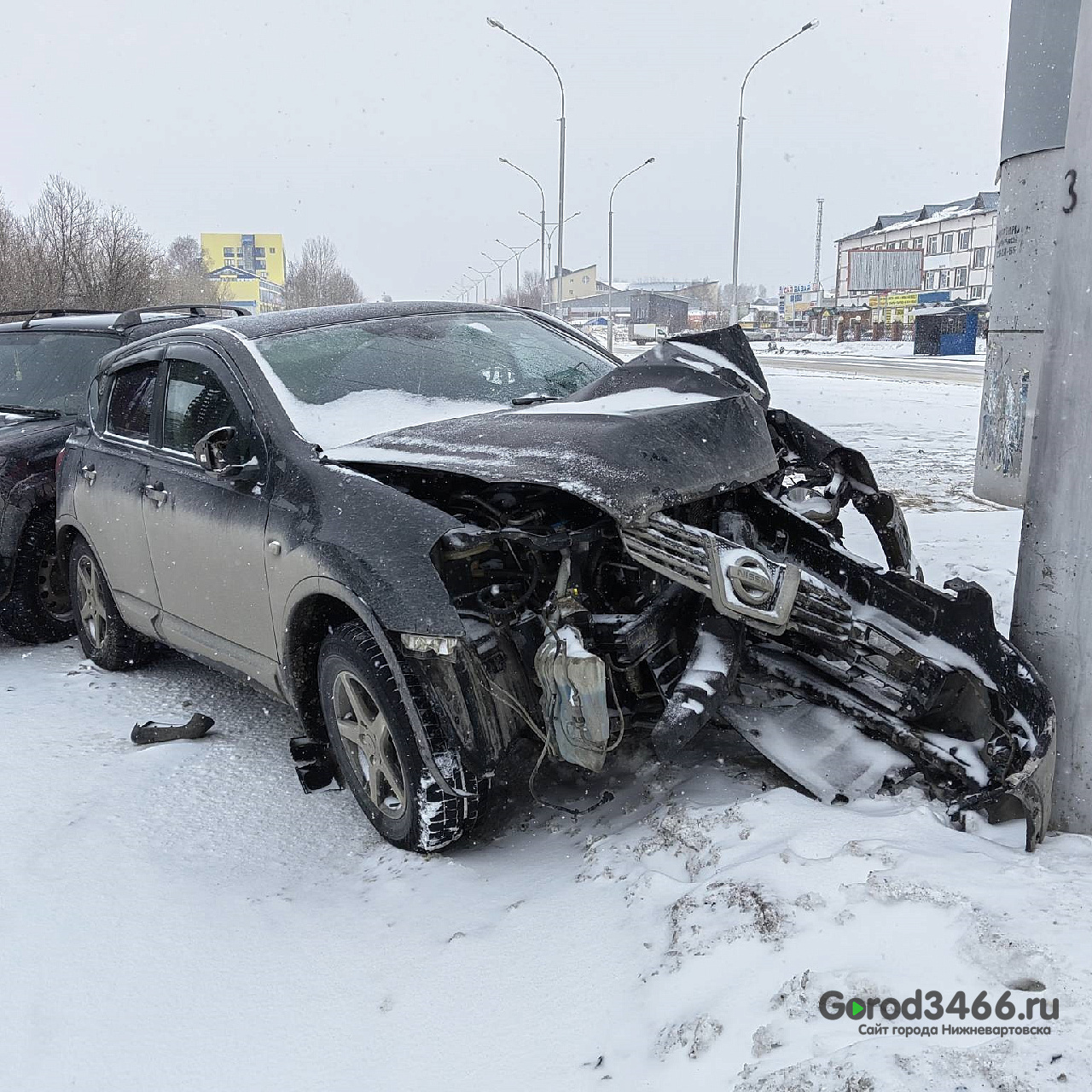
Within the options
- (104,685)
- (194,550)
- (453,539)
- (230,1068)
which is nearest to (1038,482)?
(453,539)

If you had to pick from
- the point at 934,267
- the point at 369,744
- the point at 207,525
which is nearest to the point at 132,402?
the point at 207,525

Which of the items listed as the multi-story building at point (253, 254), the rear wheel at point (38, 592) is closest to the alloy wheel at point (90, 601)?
the rear wheel at point (38, 592)

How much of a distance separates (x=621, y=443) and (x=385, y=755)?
1.28m

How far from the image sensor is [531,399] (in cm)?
421

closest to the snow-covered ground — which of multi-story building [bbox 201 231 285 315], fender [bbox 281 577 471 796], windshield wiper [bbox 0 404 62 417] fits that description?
fender [bbox 281 577 471 796]

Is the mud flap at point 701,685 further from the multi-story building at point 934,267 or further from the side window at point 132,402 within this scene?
the multi-story building at point 934,267

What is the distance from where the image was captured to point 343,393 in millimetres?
4039

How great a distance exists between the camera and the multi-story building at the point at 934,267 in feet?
220

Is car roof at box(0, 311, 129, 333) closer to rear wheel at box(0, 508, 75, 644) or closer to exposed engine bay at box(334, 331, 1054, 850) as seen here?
rear wheel at box(0, 508, 75, 644)

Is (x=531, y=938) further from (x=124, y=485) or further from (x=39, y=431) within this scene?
(x=39, y=431)

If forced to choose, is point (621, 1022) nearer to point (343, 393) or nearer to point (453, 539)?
point (453, 539)

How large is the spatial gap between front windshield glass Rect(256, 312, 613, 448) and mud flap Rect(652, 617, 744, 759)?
145 centimetres

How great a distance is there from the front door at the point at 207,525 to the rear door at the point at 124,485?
0.47 ft

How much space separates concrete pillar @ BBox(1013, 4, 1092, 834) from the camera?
8.93ft
